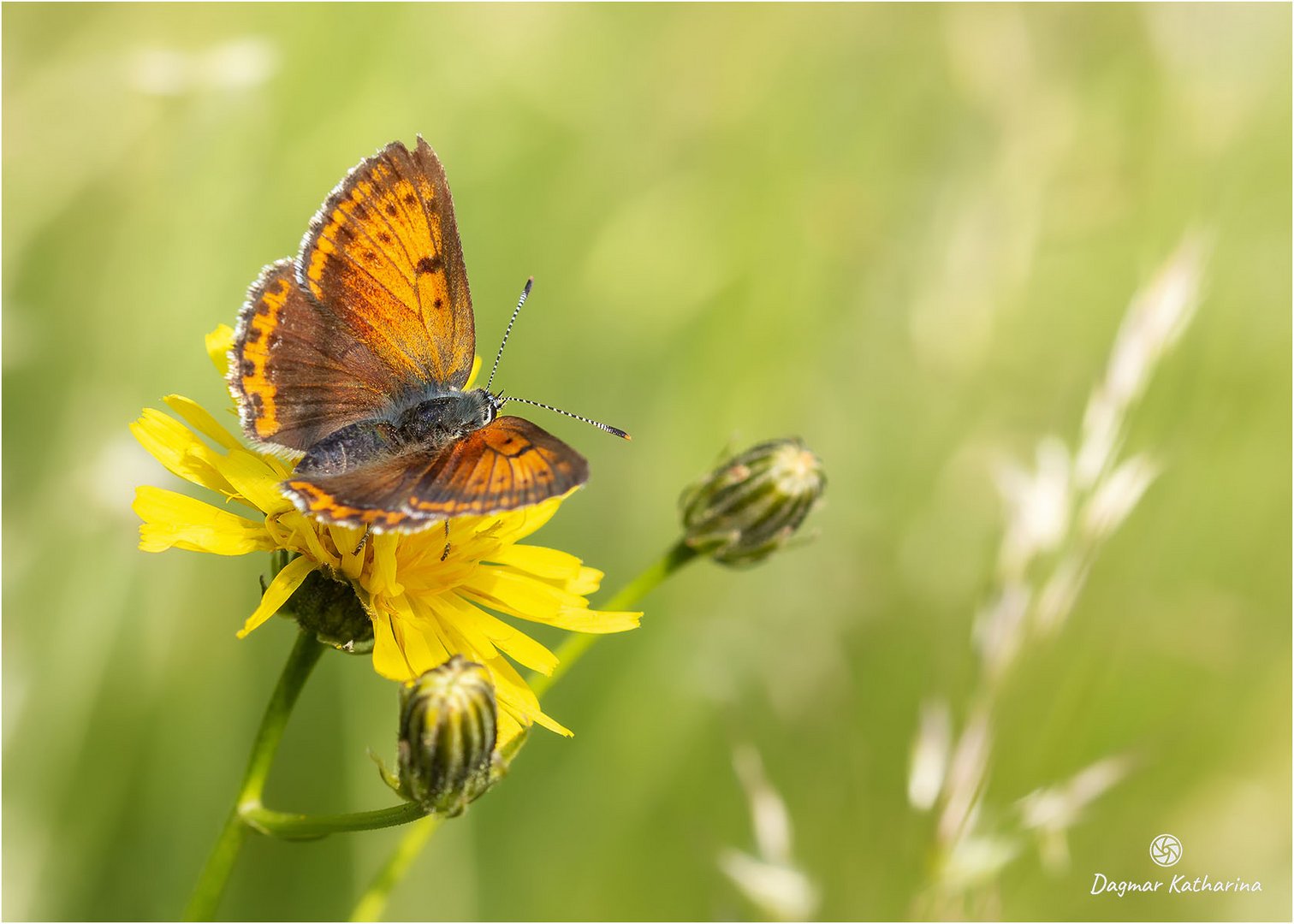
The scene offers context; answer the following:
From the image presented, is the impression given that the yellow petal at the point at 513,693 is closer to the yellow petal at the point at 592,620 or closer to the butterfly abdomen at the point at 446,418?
the yellow petal at the point at 592,620

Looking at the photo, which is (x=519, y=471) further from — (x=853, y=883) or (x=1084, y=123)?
(x=1084, y=123)

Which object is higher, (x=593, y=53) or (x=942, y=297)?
(x=593, y=53)

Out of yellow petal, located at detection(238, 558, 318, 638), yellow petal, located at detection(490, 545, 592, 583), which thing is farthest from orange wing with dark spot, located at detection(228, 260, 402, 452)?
yellow petal, located at detection(490, 545, 592, 583)

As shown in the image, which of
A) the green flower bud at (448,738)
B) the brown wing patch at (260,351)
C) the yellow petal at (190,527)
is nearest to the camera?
the green flower bud at (448,738)

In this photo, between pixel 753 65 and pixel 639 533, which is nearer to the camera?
pixel 639 533

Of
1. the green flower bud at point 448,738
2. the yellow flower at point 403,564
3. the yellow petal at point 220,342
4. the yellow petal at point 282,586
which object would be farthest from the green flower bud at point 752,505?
the yellow petal at point 220,342

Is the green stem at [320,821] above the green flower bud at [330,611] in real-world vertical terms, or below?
below

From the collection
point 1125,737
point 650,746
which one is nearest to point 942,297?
point 1125,737
